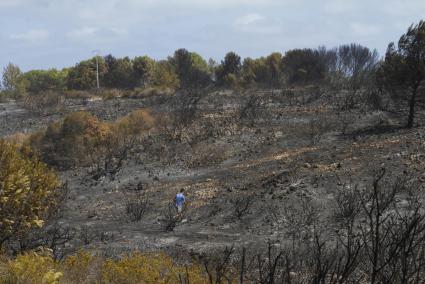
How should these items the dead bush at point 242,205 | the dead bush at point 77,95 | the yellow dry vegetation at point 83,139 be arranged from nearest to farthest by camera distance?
the dead bush at point 242,205 → the yellow dry vegetation at point 83,139 → the dead bush at point 77,95

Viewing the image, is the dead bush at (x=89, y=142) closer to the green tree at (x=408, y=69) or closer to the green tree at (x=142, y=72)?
the green tree at (x=408, y=69)

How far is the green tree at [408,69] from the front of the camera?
882 inches

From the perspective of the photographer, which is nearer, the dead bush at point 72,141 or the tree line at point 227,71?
the dead bush at point 72,141

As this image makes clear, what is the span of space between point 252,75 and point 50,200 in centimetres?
5697

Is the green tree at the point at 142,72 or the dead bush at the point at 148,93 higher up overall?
the green tree at the point at 142,72

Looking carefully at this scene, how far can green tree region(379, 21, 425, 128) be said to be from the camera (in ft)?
73.5

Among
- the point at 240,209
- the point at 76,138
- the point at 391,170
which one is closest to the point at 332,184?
the point at 391,170

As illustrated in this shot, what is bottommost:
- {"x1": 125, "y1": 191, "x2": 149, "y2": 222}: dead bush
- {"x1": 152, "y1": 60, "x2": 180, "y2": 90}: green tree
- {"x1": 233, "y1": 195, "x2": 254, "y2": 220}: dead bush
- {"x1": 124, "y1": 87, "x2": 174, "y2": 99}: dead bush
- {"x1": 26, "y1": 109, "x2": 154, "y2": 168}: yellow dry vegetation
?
{"x1": 125, "y1": 191, "x2": 149, "y2": 222}: dead bush

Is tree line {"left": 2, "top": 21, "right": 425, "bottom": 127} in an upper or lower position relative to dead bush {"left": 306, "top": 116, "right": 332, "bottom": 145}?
upper

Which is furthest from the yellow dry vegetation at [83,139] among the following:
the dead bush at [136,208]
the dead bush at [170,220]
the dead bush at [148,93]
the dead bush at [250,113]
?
the dead bush at [148,93]

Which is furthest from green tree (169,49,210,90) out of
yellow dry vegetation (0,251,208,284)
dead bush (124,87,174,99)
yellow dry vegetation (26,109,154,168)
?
yellow dry vegetation (0,251,208,284)

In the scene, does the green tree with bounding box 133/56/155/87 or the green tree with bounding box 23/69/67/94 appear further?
the green tree with bounding box 23/69/67/94

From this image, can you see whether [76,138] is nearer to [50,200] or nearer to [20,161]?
[50,200]

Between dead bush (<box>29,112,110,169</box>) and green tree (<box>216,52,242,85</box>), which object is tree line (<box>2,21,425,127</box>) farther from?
dead bush (<box>29,112,110,169</box>)
